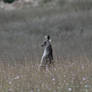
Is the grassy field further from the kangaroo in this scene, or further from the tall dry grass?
the kangaroo

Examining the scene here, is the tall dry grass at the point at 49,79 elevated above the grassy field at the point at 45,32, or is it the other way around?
the grassy field at the point at 45,32

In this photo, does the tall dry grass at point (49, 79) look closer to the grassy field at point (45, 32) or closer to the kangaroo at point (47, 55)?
the grassy field at point (45, 32)

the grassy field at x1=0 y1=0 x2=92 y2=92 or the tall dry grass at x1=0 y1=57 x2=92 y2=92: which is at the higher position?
the grassy field at x1=0 y1=0 x2=92 y2=92

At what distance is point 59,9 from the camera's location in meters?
27.1

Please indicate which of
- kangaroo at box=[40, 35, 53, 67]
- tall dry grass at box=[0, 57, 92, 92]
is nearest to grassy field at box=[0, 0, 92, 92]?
tall dry grass at box=[0, 57, 92, 92]

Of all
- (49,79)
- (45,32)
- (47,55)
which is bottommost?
(49,79)

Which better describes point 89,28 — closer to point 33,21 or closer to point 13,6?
point 33,21

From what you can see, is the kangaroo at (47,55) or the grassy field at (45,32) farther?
the grassy field at (45,32)

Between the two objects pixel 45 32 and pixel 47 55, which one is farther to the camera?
pixel 45 32

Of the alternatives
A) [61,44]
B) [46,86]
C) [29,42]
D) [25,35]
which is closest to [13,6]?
[25,35]

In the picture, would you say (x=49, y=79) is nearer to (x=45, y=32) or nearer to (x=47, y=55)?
(x=47, y=55)

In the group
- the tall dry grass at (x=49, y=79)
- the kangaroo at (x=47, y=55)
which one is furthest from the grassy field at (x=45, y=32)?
the kangaroo at (x=47, y=55)

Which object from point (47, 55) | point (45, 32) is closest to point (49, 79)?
point (47, 55)

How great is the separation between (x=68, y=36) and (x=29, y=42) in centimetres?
198
